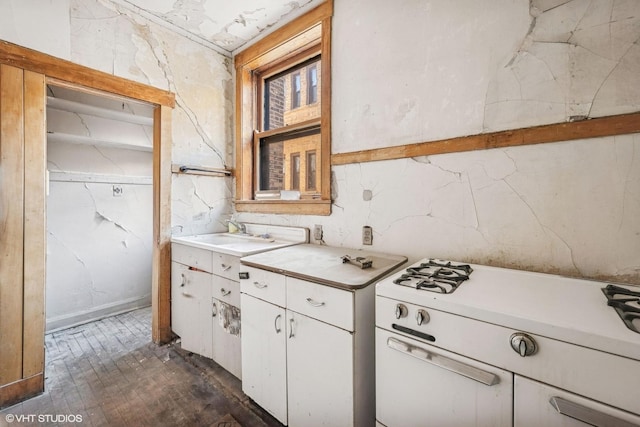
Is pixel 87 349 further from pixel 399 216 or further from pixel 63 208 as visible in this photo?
pixel 399 216

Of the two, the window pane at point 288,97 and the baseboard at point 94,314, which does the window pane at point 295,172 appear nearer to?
the window pane at point 288,97

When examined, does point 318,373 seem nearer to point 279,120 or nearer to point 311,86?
point 279,120

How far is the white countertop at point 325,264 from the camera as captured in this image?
4.10ft

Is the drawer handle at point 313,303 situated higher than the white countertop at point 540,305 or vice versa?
the white countertop at point 540,305

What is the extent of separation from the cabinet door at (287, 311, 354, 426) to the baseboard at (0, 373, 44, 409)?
177 cm

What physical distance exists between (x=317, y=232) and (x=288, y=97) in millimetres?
1662

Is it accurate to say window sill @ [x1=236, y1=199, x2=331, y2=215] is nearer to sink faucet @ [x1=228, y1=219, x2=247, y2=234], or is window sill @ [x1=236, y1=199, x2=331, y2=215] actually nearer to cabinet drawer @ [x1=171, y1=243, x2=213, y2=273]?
sink faucet @ [x1=228, y1=219, x2=247, y2=234]

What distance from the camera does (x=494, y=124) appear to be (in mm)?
1410

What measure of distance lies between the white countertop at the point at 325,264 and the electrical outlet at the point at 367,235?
0.23 ft

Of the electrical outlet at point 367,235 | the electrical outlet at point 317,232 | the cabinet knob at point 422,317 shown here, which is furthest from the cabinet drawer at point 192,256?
the cabinet knob at point 422,317

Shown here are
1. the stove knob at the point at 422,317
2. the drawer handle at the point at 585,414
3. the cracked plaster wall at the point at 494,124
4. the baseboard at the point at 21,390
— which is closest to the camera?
the drawer handle at the point at 585,414

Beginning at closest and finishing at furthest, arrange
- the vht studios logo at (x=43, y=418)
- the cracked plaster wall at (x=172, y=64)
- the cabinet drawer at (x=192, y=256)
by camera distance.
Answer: the vht studios logo at (x=43, y=418) → the cracked plaster wall at (x=172, y=64) → the cabinet drawer at (x=192, y=256)

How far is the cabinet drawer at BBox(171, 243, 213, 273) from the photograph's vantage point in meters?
2.07

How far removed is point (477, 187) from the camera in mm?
1458
